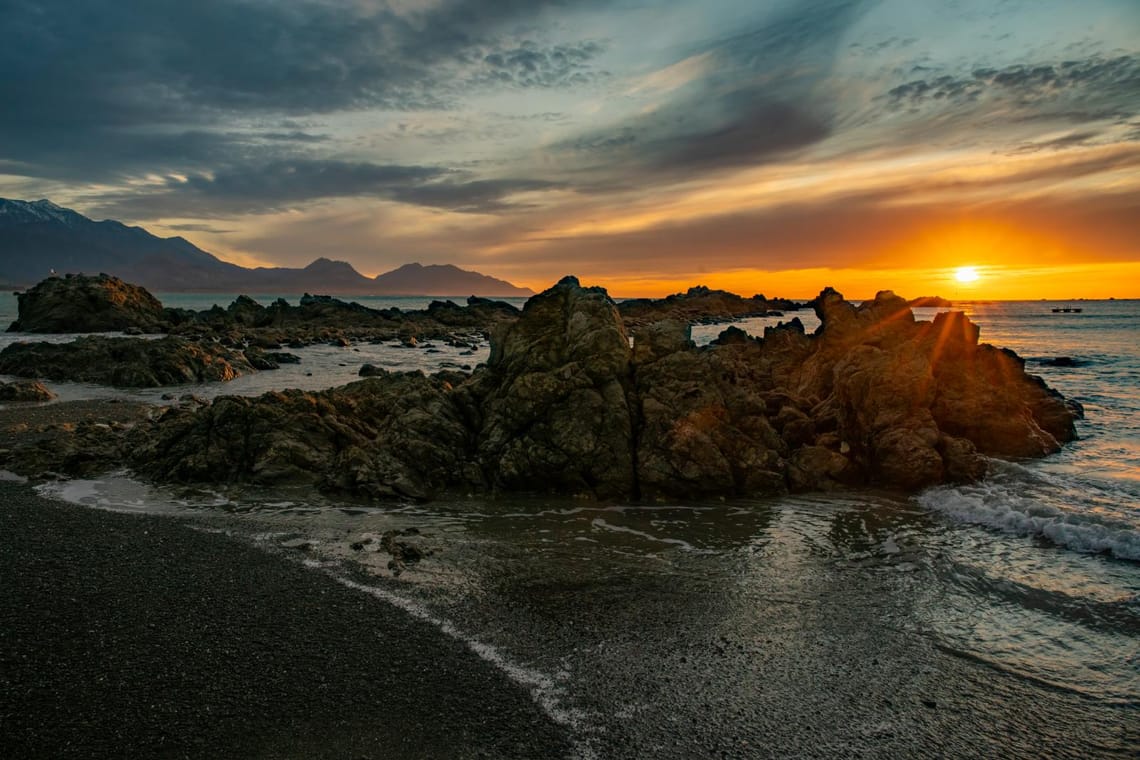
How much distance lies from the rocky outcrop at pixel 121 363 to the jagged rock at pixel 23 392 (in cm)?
543

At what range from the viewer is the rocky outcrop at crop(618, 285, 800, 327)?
134m

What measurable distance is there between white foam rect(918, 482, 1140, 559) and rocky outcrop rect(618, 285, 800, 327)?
10414cm

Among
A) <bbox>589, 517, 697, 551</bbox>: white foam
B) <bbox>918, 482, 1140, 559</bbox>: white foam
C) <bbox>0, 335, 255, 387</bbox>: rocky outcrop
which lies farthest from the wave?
<bbox>0, 335, 255, 387</bbox>: rocky outcrop

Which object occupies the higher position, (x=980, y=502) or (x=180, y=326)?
(x=180, y=326)

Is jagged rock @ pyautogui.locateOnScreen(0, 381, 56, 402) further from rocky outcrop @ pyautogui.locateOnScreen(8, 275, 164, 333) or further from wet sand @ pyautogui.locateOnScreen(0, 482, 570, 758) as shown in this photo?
rocky outcrop @ pyautogui.locateOnScreen(8, 275, 164, 333)

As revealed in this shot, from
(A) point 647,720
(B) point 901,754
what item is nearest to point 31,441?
(A) point 647,720

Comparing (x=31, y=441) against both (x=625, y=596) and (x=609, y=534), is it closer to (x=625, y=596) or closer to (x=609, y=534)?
(x=609, y=534)

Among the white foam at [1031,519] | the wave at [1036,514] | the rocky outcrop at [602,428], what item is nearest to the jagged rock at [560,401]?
the rocky outcrop at [602,428]

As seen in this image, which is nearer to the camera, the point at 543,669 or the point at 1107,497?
the point at 543,669

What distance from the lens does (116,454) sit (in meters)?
18.4

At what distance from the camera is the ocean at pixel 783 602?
23.1 ft

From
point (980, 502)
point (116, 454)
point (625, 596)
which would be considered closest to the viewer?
point (625, 596)

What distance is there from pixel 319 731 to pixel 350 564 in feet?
15.7

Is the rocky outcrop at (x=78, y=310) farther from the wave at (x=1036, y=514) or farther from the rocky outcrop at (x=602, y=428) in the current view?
the wave at (x=1036, y=514)
